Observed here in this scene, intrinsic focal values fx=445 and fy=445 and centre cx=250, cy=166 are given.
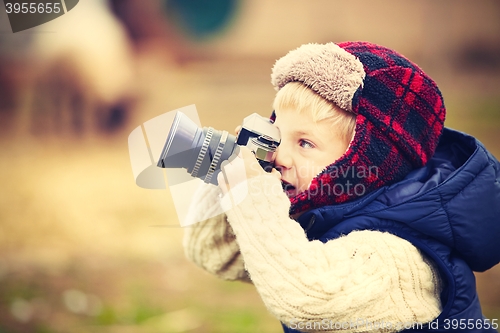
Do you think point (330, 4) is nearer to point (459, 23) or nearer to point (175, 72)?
point (459, 23)

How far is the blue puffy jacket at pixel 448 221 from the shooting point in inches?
32.2

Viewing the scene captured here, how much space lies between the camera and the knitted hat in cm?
89

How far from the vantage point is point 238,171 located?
2.83 ft

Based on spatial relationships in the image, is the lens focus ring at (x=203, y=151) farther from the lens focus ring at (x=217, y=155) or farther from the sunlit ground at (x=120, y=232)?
the sunlit ground at (x=120, y=232)

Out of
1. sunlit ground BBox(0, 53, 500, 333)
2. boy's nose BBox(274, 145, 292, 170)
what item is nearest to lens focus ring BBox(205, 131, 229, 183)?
boy's nose BBox(274, 145, 292, 170)

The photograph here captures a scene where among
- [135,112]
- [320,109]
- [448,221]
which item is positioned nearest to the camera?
[448,221]

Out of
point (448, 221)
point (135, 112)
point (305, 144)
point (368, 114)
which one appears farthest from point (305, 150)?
point (135, 112)

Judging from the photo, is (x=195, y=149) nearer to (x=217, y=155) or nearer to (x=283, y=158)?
(x=217, y=155)

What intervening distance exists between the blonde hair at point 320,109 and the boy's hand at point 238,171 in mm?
160

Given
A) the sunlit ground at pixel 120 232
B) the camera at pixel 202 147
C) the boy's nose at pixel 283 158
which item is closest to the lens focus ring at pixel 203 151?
the camera at pixel 202 147

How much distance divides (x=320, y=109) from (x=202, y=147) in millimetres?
259

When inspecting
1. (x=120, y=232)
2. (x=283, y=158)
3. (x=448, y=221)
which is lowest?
(x=120, y=232)

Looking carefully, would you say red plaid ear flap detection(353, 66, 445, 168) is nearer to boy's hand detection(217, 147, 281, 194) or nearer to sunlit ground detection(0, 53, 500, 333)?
boy's hand detection(217, 147, 281, 194)

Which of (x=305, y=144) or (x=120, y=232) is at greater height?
(x=305, y=144)
